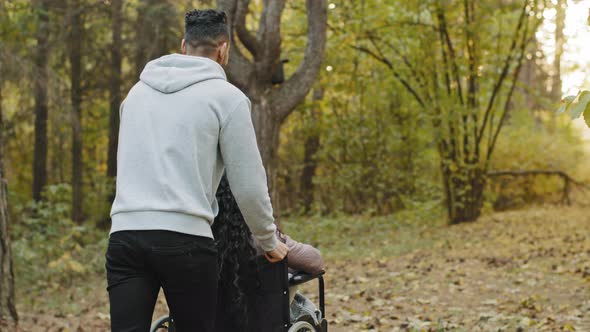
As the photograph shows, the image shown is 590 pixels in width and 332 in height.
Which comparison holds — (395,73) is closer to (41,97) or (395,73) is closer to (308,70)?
(308,70)

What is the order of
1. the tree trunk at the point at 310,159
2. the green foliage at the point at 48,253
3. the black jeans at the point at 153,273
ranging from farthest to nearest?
the tree trunk at the point at 310,159
the green foliage at the point at 48,253
the black jeans at the point at 153,273

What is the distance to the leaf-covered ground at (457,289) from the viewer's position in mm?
6059

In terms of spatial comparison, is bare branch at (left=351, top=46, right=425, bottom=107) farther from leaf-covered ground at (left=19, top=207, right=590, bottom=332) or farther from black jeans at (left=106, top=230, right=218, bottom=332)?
black jeans at (left=106, top=230, right=218, bottom=332)

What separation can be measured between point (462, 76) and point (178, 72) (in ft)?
38.5

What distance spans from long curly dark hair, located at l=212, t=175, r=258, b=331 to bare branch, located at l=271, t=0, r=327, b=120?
588 centimetres

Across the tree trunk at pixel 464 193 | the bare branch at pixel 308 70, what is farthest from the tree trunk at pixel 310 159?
the bare branch at pixel 308 70

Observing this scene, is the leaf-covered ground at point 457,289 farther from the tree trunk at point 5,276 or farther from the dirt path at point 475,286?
the tree trunk at point 5,276

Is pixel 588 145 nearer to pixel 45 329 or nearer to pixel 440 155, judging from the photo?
pixel 440 155

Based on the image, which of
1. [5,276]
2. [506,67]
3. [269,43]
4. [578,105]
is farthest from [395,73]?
[578,105]

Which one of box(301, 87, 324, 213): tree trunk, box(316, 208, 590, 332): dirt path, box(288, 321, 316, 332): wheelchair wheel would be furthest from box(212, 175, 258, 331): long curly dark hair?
box(301, 87, 324, 213): tree trunk

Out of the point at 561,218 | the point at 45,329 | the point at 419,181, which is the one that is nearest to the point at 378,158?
the point at 419,181

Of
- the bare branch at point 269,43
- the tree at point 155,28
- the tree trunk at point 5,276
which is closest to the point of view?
the tree trunk at point 5,276

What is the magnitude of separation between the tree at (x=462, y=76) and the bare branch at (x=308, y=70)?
4102 millimetres

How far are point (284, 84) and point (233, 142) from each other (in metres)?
6.83
